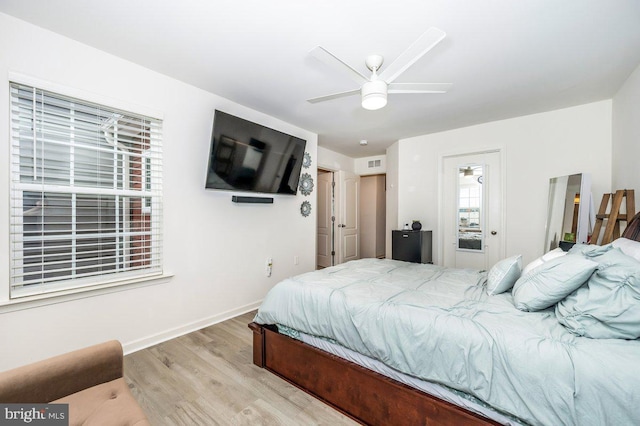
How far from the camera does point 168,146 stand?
2639 mm

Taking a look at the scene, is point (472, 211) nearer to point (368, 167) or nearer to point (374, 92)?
point (368, 167)

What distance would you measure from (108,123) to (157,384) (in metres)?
2.13

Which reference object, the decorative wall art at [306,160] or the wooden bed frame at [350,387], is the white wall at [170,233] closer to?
the decorative wall art at [306,160]

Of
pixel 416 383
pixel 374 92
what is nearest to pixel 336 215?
pixel 374 92

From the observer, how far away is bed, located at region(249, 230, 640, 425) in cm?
109

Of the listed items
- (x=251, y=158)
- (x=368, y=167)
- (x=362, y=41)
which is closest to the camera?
(x=362, y=41)

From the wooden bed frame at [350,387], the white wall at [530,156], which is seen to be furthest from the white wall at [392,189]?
the wooden bed frame at [350,387]

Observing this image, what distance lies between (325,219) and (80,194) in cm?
412

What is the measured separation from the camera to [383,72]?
6.30 feet

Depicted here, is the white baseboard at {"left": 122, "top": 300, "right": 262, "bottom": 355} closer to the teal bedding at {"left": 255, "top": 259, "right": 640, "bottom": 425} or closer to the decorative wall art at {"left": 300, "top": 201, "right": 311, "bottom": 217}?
the teal bedding at {"left": 255, "top": 259, "right": 640, "bottom": 425}

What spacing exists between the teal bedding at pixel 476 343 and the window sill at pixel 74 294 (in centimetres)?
118

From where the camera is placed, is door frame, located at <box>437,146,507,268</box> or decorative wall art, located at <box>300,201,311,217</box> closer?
door frame, located at <box>437,146,507,268</box>

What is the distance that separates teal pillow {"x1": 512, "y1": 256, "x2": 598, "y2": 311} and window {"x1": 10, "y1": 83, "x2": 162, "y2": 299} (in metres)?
2.94

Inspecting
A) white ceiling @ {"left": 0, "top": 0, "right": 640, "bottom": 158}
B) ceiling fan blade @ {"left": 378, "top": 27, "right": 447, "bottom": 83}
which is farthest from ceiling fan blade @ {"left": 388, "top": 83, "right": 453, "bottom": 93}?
white ceiling @ {"left": 0, "top": 0, "right": 640, "bottom": 158}
